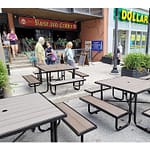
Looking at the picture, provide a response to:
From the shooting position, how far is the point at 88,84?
565cm

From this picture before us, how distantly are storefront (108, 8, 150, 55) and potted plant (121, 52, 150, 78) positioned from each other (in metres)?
6.42

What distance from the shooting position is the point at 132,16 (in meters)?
13.9

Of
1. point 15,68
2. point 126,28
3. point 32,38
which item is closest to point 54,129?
point 15,68

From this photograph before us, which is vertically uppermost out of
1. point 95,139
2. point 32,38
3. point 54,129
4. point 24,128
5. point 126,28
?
Result: point 126,28

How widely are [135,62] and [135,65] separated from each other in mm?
118

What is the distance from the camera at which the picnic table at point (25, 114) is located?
5.83 feet

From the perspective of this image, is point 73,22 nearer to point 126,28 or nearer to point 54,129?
point 126,28

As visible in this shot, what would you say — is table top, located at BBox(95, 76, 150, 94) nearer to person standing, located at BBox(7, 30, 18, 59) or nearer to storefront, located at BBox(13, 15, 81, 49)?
person standing, located at BBox(7, 30, 18, 59)

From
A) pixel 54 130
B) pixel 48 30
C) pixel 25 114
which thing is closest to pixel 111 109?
pixel 54 130

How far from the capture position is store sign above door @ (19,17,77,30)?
438 inches

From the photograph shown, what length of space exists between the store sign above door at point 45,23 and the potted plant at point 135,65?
7804 millimetres

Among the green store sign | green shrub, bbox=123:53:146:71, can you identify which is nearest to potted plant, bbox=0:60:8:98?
green shrub, bbox=123:53:146:71
